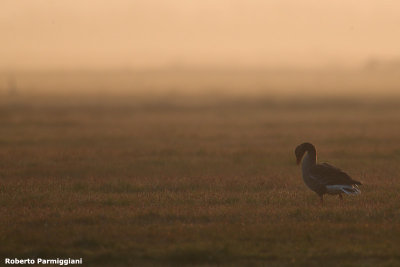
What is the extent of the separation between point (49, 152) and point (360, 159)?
13.0m

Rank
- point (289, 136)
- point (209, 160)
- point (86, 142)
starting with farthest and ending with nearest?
point (289, 136), point (86, 142), point (209, 160)

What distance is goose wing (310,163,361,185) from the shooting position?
16.7 metres

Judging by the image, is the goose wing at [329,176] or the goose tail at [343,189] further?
the goose wing at [329,176]

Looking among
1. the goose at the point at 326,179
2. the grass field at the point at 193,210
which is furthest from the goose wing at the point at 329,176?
the grass field at the point at 193,210

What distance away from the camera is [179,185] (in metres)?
20.6

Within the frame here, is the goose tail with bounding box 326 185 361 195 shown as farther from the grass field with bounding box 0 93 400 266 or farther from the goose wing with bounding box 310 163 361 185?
the grass field with bounding box 0 93 400 266

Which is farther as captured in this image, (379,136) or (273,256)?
(379,136)

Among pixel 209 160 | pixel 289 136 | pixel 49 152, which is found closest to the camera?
pixel 209 160

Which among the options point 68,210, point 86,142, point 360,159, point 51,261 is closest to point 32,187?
point 68,210

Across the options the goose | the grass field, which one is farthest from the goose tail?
the grass field

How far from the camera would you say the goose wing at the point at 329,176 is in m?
16.7

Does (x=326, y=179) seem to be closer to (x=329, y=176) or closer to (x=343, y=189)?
(x=329, y=176)

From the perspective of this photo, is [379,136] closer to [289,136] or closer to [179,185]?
[289,136]

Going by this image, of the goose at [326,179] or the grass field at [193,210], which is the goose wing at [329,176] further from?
the grass field at [193,210]
